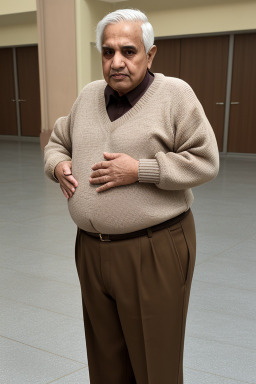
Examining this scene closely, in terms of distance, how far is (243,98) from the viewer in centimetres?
1194

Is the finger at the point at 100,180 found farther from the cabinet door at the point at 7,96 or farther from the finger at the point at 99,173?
the cabinet door at the point at 7,96

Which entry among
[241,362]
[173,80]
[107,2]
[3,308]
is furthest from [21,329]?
[107,2]

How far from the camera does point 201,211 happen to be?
612cm

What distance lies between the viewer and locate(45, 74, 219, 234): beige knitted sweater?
5.14ft

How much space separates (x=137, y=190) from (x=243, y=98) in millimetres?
10984

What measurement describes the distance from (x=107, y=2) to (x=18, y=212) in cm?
748

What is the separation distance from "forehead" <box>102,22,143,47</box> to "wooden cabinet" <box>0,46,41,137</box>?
14.6m

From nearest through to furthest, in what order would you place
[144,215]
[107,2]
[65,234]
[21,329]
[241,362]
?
[144,215] → [241,362] → [21,329] → [65,234] → [107,2]

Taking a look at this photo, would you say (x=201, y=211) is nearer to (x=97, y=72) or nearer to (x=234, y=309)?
(x=234, y=309)

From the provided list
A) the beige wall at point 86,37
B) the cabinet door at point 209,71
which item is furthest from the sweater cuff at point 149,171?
the cabinet door at point 209,71

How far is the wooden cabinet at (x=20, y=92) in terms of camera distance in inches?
623

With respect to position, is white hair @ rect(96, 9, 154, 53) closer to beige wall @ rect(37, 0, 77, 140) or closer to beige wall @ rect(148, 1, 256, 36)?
beige wall @ rect(37, 0, 77, 140)

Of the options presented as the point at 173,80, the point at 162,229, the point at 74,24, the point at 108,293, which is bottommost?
the point at 108,293

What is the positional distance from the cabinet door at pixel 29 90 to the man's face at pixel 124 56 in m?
14.6
